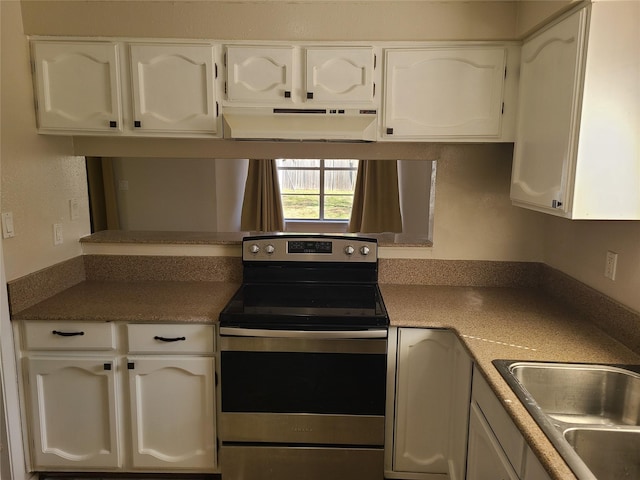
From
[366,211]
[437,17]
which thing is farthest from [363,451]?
[366,211]

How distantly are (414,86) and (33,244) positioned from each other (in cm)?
189

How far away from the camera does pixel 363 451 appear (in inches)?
76.7

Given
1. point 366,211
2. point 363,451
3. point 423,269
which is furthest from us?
point 366,211

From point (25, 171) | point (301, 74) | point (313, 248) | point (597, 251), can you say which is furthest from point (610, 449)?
point (25, 171)

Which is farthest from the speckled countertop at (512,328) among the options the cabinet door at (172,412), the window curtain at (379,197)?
the window curtain at (379,197)

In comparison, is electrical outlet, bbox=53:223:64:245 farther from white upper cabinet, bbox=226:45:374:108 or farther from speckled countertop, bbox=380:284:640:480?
speckled countertop, bbox=380:284:640:480

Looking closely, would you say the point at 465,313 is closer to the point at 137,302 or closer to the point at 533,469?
the point at 533,469

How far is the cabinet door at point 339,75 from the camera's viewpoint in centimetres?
200

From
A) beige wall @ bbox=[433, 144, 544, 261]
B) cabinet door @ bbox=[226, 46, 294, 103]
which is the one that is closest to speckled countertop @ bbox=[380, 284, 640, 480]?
beige wall @ bbox=[433, 144, 544, 261]

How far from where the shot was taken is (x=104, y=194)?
4.16m

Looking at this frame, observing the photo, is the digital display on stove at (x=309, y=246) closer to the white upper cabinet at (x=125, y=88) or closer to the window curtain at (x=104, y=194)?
the white upper cabinet at (x=125, y=88)

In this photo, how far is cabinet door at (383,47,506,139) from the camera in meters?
1.99

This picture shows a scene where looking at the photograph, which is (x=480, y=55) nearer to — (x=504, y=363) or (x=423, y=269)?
(x=423, y=269)

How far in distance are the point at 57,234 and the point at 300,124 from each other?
1.34 m
